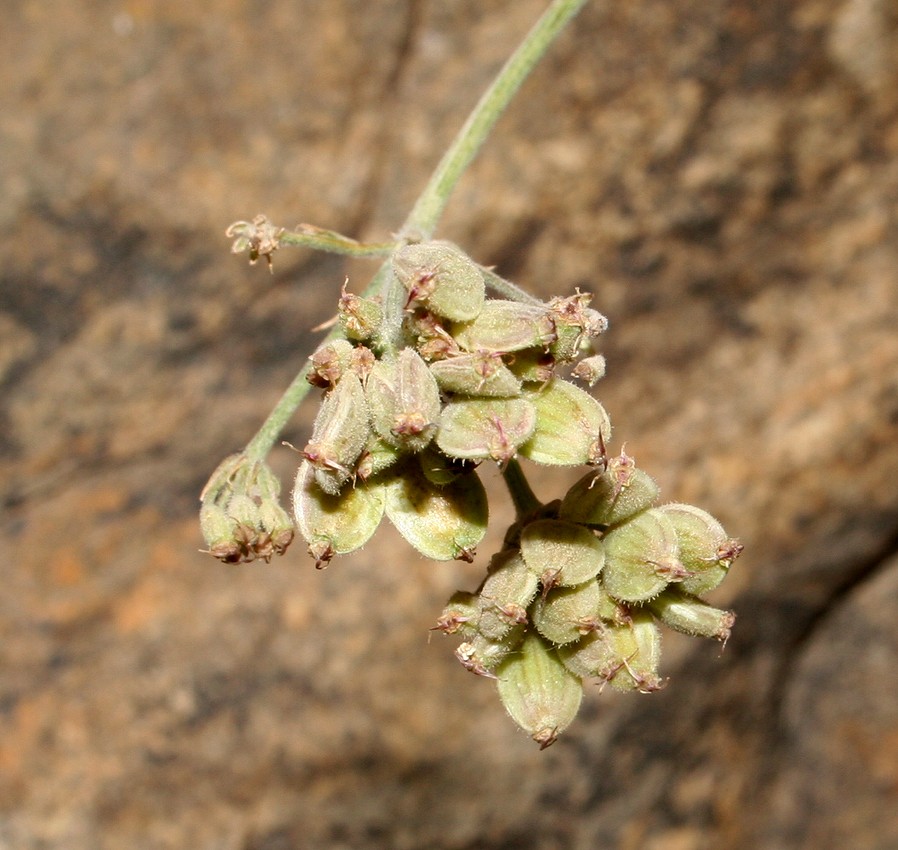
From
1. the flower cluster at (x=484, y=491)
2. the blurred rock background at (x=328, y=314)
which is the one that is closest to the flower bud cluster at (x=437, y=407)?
the flower cluster at (x=484, y=491)

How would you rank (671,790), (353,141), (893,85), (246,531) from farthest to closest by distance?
(671,790) < (353,141) < (893,85) < (246,531)

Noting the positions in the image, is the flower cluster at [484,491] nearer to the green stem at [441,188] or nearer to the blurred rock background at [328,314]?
the green stem at [441,188]

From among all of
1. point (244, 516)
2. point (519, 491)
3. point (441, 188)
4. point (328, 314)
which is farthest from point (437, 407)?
point (328, 314)

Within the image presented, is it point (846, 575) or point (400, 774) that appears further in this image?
point (846, 575)

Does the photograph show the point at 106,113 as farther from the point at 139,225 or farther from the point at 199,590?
the point at 199,590

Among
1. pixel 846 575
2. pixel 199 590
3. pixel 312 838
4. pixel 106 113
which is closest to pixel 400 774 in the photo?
pixel 312 838

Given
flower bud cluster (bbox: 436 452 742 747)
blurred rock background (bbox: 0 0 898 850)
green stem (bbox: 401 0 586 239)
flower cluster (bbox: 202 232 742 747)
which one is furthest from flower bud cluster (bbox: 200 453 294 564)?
blurred rock background (bbox: 0 0 898 850)
